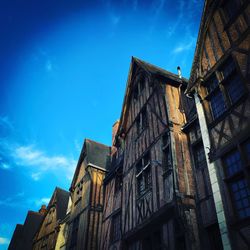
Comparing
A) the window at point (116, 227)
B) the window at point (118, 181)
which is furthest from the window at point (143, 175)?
the window at point (118, 181)

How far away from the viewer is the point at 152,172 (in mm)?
9328

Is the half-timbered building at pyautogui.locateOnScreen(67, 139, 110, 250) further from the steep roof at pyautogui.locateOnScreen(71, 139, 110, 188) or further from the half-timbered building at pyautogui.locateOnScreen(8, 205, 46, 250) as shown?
the half-timbered building at pyautogui.locateOnScreen(8, 205, 46, 250)

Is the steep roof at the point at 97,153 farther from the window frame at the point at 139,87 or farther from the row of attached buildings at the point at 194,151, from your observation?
the window frame at the point at 139,87

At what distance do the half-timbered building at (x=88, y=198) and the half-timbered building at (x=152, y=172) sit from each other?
914 millimetres

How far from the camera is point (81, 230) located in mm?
14773

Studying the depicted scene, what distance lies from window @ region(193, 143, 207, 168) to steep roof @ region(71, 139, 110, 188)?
10.1 meters

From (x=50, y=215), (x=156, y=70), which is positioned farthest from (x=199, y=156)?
(x=50, y=215)

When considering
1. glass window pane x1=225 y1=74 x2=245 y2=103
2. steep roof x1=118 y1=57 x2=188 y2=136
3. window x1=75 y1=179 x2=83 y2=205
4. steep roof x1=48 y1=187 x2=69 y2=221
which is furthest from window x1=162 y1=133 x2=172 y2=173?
steep roof x1=48 y1=187 x2=69 y2=221

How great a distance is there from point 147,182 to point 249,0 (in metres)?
6.90

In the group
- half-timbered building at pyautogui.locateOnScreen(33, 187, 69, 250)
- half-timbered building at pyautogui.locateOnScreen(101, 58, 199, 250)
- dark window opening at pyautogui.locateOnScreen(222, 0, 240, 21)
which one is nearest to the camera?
half-timbered building at pyautogui.locateOnScreen(101, 58, 199, 250)

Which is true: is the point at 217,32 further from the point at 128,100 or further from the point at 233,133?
the point at 128,100

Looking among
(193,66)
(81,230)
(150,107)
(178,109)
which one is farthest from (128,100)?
(81,230)

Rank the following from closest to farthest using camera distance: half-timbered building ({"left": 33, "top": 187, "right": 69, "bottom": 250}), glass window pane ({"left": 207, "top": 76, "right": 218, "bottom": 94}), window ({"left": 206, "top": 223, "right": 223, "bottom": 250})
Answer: window ({"left": 206, "top": 223, "right": 223, "bottom": 250}) → glass window pane ({"left": 207, "top": 76, "right": 218, "bottom": 94}) → half-timbered building ({"left": 33, "top": 187, "right": 69, "bottom": 250})

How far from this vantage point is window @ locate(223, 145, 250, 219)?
5609 millimetres
